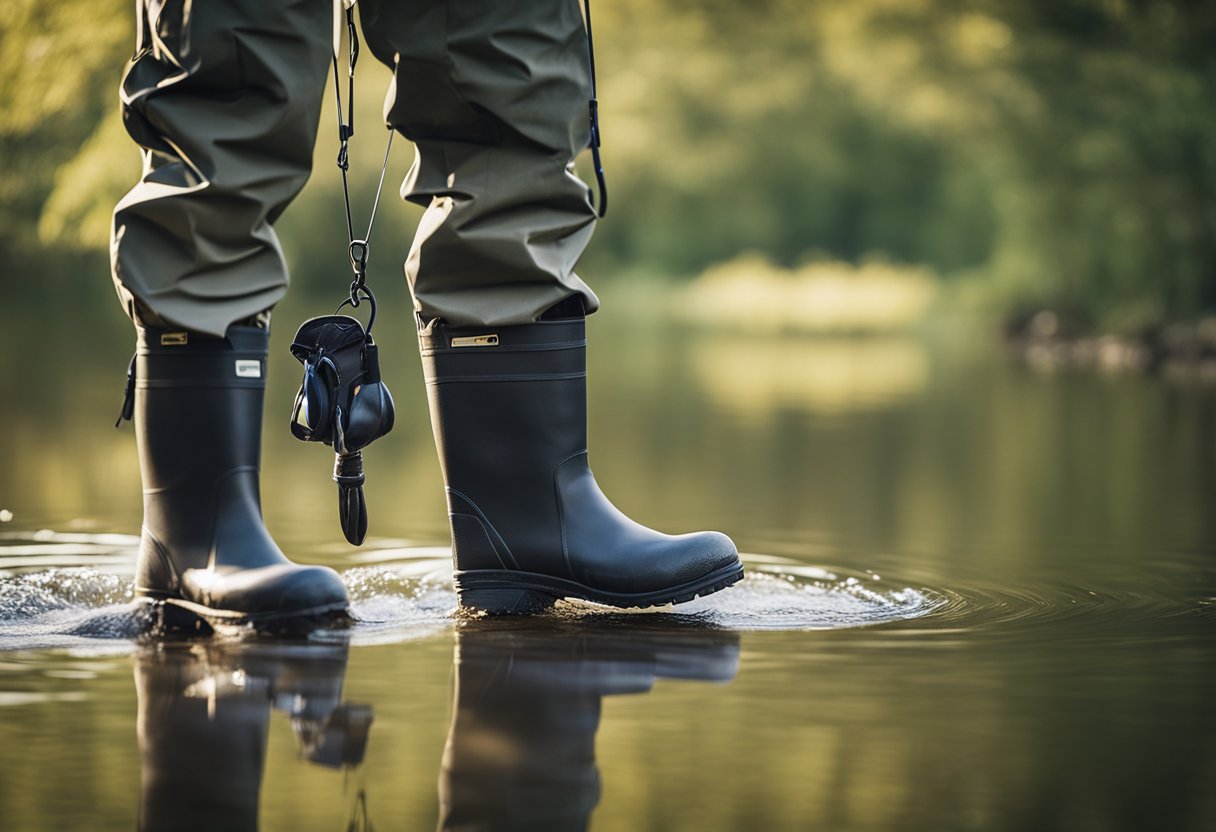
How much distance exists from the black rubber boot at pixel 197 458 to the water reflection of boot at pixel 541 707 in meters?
0.31

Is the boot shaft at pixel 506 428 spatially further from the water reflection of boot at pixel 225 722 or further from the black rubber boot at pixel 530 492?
the water reflection of boot at pixel 225 722

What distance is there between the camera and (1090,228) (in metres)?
12.8

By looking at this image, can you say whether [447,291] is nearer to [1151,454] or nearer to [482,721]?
[482,721]

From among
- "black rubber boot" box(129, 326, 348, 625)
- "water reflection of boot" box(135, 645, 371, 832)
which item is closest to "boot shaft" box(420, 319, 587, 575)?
"black rubber boot" box(129, 326, 348, 625)

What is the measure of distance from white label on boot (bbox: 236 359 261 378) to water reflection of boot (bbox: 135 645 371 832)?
37cm

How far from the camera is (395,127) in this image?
2.28m

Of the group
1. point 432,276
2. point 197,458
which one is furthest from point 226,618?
point 432,276

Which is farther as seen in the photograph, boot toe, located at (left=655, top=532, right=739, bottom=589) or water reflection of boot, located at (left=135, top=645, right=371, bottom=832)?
boot toe, located at (left=655, top=532, right=739, bottom=589)

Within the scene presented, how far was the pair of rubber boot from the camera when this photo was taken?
7.09ft

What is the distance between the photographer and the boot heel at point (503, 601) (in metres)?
2.25

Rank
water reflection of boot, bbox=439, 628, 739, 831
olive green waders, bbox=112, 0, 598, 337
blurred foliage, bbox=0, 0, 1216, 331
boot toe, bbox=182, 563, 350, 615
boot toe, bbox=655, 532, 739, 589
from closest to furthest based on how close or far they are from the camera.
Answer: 1. water reflection of boot, bbox=439, 628, 739, 831
2. boot toe, bbox=182, 563, 350, 615
3. olive green waders, bbox=112, 0, 598, 337
4. boot toe, bbox=655, 532, 739, 589
5. blurred foliage, bbox=0, 0, 1216, 331

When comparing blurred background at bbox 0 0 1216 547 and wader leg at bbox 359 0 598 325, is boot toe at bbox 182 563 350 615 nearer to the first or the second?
wader leg at bbox 359 0 598 325

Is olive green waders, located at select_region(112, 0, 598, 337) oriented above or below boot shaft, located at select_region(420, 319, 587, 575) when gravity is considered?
above

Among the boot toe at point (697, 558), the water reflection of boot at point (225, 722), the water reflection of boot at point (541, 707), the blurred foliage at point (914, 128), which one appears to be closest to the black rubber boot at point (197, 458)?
the water reflection of boot at point (225, 722)
